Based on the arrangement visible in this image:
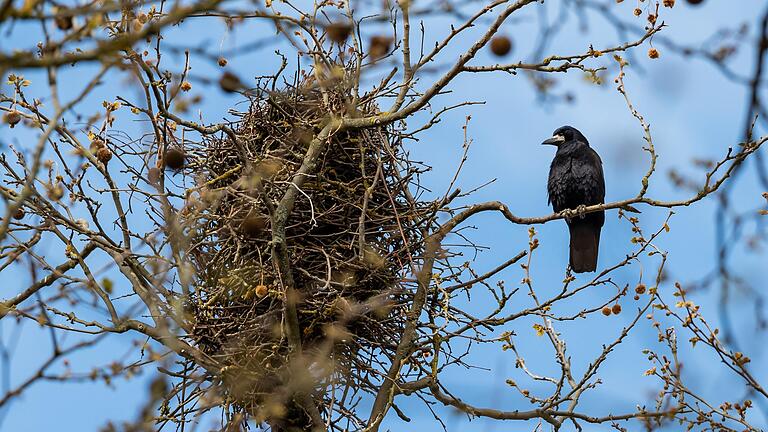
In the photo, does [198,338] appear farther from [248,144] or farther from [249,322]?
[248,144]

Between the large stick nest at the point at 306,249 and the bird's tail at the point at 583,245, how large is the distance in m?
2.49

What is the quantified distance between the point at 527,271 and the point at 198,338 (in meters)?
1.87

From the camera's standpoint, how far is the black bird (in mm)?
7777

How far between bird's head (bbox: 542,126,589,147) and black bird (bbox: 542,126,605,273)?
0.11m

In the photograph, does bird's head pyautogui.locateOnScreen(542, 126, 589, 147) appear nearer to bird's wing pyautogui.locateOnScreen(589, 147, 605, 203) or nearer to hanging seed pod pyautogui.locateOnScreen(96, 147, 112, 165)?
bird's wing pyautogui.locateOnScreen(589, 147, 605, 203)

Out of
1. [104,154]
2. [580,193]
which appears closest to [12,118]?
[104,154]

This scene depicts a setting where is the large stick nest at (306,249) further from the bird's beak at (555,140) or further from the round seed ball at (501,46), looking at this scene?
the bird's beak at (555,140)

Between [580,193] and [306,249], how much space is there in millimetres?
3134

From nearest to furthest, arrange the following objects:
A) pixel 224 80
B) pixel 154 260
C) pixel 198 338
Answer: pixel 224 80 → pixel 154 260 → pixel 198 338

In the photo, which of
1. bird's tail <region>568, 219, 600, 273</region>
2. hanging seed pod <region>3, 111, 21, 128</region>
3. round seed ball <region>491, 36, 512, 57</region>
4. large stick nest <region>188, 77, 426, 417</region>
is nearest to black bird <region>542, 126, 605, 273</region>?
bird's tail <region>568, 219, 600, 273</region>

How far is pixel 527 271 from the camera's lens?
5.63 metres

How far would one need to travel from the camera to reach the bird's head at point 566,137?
322 inches

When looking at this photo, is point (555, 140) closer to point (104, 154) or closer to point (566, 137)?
point (566, 137)

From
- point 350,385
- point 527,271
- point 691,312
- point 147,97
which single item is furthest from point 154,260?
point 691,312
